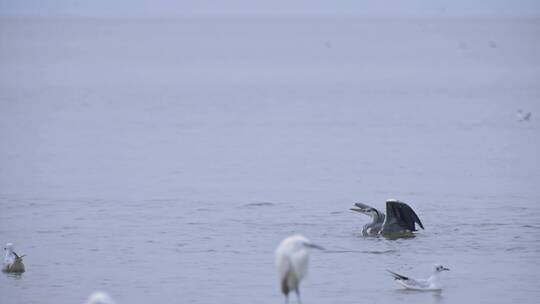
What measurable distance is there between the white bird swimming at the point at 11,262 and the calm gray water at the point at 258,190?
0.82ft

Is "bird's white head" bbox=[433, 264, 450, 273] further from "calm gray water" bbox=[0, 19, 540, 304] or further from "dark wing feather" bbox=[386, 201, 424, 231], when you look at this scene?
"dark wing feather" bbox=[386, 201, 424, 231]

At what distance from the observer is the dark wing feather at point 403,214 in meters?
24.6

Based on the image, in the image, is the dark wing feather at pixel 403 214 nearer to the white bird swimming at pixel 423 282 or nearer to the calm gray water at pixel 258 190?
the calm gray water at pixel 258 190

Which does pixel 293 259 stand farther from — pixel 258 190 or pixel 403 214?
pixel 258 190

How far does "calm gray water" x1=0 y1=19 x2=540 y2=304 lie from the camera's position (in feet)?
70.5

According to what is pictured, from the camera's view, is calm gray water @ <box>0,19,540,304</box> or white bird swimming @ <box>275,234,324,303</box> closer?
white bird swimming @ <box>275,234,324,303</box>

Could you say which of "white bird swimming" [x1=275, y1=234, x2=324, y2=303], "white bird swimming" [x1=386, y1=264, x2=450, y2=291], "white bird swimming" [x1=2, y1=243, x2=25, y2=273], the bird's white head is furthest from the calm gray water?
"white bird swimming" [x1=275, y1=234, x2=324, y2=303]

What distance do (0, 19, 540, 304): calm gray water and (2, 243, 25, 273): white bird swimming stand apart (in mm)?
250

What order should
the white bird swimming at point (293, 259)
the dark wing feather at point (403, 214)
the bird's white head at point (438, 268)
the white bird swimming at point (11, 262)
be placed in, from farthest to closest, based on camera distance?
the dark wing feather at point (403, 214), the white bird swimming at point (11, 262), the bird's white head at point (438, 268), the white bird swimming at point (293, 259)

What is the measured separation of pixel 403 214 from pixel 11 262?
23.8 feet

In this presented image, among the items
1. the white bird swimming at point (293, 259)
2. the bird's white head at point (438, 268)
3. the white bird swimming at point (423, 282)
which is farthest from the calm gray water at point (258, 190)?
the white bird swimming at point (293, 259)

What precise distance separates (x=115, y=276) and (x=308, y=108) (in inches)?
1734

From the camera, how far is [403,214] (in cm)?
2469

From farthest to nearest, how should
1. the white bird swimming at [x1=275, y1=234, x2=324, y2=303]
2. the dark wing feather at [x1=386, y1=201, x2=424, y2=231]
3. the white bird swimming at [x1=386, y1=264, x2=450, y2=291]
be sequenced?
the dark wing feather at [x1=386, y1=201, x2=424, y2=231]
the white bird swimming at [x1=386, y1=264, x2=450, y2=291]
the white bird swimming at [x1=275, y1=234, x2=324, y2=303]
